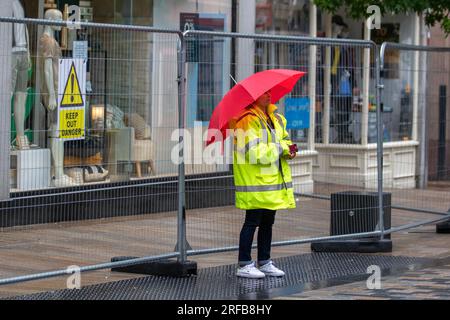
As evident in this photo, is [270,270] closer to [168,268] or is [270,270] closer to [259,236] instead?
[259,236]

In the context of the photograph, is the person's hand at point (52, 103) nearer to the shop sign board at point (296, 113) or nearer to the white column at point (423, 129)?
the shop sign board at point (296, 113)

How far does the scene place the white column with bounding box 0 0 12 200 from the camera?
915 cm

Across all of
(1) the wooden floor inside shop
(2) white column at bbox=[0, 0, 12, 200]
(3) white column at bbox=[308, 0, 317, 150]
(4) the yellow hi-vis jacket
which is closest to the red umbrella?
(4) the yellow hi-vis jacket

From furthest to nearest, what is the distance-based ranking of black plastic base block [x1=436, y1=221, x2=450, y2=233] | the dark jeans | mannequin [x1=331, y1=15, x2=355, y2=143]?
black plastic base block [x1=436, y1=221, x2=450, y2=233] < mannequin [x1=331, y1=15, x2=355, y2=143] < the dark jeans

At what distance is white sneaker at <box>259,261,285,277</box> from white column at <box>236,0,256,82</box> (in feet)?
7.42

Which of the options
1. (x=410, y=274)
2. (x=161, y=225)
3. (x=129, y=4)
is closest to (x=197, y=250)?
(x=161, y=225)

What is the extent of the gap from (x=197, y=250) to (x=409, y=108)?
21.3ft

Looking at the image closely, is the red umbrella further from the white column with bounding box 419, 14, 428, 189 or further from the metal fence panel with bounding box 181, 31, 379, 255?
the white column with bounding box 419, 14, 428, 189

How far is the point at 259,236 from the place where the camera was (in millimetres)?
10172

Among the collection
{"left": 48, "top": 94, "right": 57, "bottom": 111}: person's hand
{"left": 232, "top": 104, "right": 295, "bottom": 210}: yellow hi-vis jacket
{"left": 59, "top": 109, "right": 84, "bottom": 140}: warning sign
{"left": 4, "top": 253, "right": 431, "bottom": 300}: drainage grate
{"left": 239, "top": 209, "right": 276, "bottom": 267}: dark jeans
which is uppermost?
{"left": 48, "top": 94, "right": 57, "bottom": 111}: person's hand

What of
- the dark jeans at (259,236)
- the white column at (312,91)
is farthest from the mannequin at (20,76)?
the white column at (312,91)
